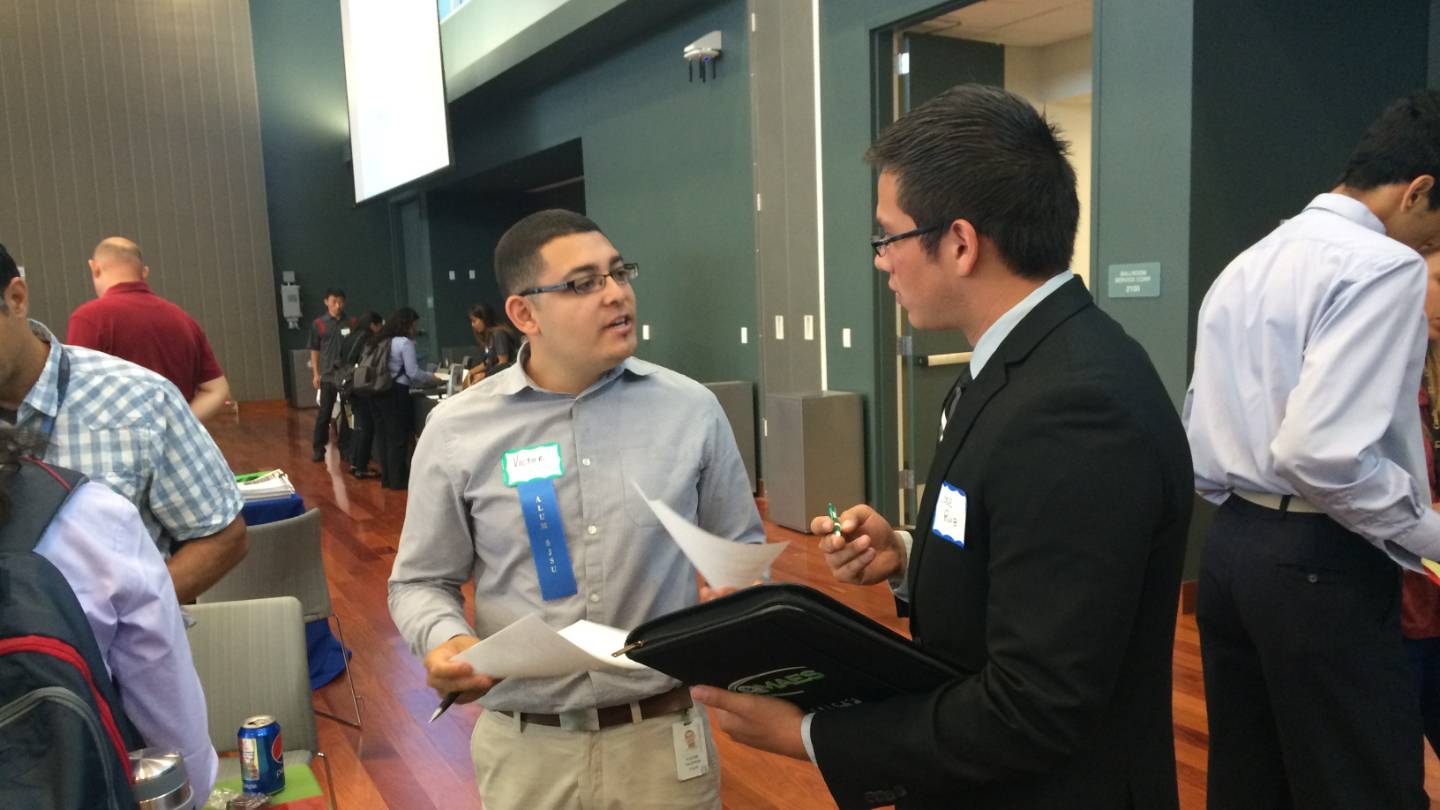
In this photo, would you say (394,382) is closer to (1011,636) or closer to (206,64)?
(1011,636)

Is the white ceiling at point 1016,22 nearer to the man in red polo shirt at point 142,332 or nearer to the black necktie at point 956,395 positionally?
the man in red polo shirt at point 142,332

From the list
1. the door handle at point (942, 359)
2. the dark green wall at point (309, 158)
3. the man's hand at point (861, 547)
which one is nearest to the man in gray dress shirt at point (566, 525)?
the man's hand at point (861, 547)

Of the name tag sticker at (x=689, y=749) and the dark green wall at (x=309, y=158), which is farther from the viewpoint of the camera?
the dark green wall at (x=309, y=158)

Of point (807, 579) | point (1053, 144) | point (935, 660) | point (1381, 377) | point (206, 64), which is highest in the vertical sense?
point (206, 64)

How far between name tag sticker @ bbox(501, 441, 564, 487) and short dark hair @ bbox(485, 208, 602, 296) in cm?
28

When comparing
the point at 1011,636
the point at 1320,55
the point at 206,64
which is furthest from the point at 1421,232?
the point at 206,64

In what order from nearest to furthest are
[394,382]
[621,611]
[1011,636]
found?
1. [1011,636]
2. [621,611]
3. [394,382]

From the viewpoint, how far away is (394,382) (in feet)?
23.9

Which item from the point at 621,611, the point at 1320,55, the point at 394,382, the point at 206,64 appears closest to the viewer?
the point at 621,611

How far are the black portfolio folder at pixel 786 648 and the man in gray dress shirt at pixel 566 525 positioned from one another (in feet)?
1.51

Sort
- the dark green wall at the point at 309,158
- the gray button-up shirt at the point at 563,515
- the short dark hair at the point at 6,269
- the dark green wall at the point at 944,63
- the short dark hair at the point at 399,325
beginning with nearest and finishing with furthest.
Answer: the gray button-up shirt at the point at 563,515 < the short dark hair at the point at 6,269 < the dark green wall at the point at 944,63 < the short dark hair at the point at 399,325 < the dark green wall at the point at 309,158

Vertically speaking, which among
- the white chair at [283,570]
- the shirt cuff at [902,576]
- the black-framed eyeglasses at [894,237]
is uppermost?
the black-framed eyeglasses at [894,237]

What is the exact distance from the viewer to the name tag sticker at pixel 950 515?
40.6 inches

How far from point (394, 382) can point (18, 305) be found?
5.64 meters
